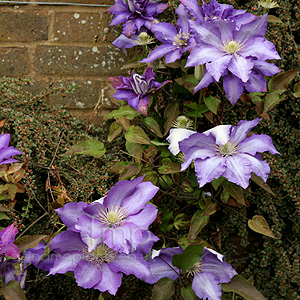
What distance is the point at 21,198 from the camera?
1220 millimetres

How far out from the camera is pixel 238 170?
83 cm

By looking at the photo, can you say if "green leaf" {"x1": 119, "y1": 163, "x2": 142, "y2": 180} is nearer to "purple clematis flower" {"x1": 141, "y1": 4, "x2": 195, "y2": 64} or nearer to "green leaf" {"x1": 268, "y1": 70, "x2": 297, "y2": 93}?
"purple clematis flower" {"x1": 141, "y1": 4, "x2": 195, "y2": 64}

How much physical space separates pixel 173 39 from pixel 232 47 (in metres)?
0.25

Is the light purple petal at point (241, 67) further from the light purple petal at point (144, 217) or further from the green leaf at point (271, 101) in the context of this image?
the light purple petal at point (144, 217)

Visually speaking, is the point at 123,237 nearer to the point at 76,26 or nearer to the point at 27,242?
the point at 27,242

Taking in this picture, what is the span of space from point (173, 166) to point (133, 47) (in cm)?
57

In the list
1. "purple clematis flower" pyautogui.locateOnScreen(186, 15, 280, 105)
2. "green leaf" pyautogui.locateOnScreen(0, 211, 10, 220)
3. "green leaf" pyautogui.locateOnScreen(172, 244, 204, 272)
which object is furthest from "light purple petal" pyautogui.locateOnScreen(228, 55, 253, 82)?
"green leaf" pyautogui.locateOnScreen(0, 211, 10, 220)

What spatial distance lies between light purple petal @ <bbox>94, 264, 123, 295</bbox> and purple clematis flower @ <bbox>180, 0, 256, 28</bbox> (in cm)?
74

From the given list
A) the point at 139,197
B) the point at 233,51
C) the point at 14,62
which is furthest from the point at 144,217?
the point at 14,62

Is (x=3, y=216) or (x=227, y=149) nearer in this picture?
(x=227, y=149)

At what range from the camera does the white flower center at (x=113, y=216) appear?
0.82 meters

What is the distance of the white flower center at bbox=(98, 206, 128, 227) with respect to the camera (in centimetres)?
82

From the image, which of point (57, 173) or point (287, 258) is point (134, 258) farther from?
point (287, 258)

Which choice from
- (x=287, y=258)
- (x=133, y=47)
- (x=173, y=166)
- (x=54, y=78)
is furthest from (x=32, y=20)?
(x=287, y=258)
